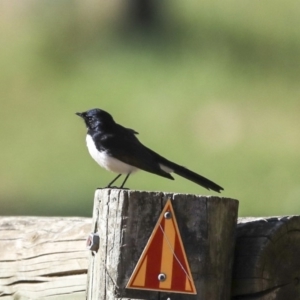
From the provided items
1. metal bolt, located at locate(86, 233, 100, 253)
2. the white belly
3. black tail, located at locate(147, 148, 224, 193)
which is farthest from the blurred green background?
metal bolt, located at locate(86, 233, 100, 253)

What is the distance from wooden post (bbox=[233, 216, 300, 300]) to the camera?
2.97 metres

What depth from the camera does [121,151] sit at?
4.88 m

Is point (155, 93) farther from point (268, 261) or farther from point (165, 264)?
point (165, 264)

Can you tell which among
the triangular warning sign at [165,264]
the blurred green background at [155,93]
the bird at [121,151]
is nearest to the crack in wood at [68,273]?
the triangular warning sign at [165,264]

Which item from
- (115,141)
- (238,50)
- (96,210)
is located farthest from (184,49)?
(96,210)

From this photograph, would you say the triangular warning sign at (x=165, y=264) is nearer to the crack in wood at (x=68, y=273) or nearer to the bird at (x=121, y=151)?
the crack in wood at (x=68, y=273)

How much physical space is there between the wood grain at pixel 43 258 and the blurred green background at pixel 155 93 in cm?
572

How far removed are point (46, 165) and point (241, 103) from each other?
295cm

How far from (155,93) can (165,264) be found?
11.3 m

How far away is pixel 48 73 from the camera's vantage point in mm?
15203

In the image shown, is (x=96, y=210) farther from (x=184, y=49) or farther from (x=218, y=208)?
(x=184, y=49)

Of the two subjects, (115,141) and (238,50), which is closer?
(115,141)

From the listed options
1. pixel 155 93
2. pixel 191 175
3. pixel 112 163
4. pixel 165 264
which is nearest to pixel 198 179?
pixel 191 175

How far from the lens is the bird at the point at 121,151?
4688 millimetres
